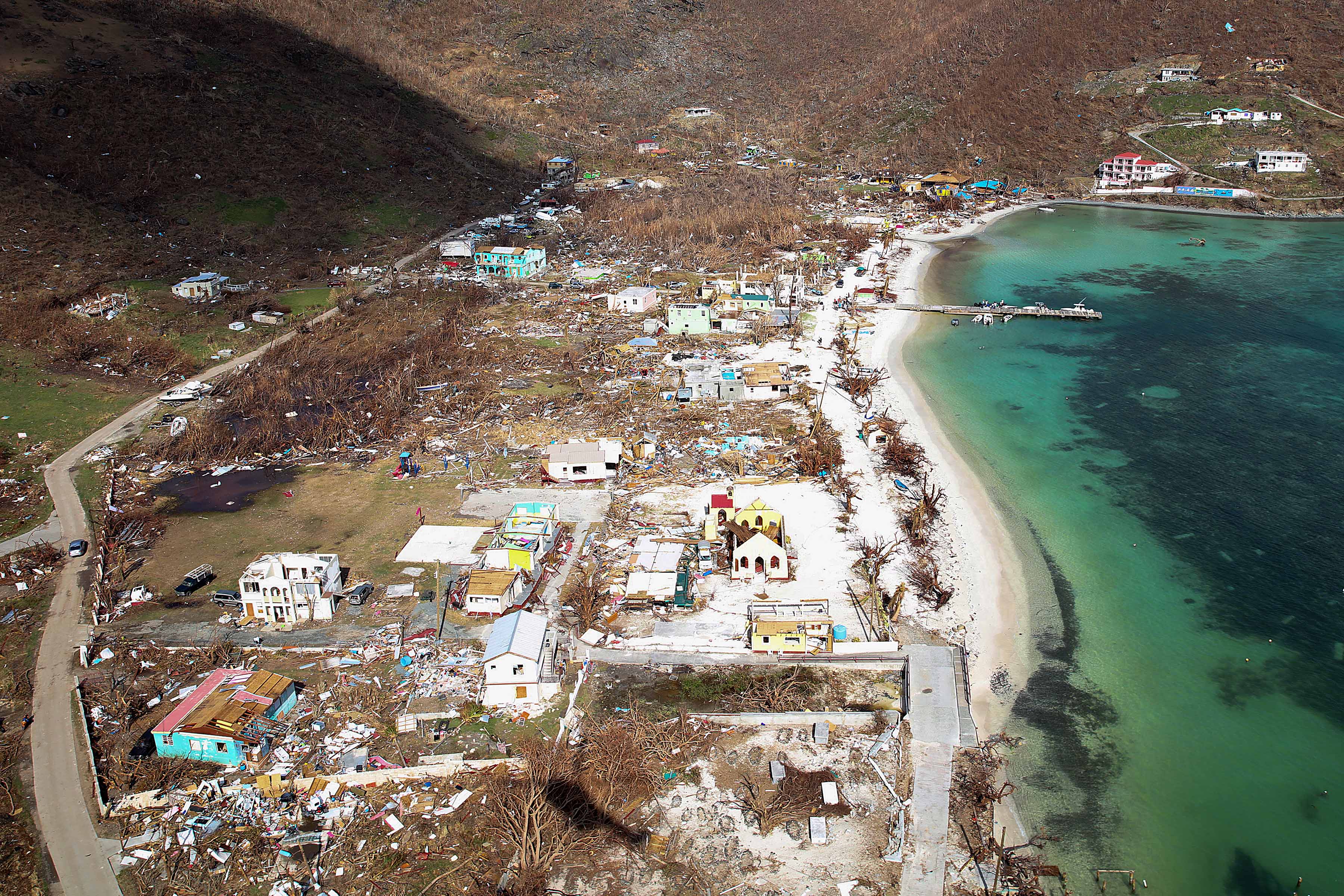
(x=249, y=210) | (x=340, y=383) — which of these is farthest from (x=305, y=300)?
(x=249, y=210)

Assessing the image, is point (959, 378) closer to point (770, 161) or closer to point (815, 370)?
point (815, 370)

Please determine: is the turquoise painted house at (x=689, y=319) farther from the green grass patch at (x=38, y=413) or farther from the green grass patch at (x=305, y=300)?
the green grass patch at (x=38, y=413)

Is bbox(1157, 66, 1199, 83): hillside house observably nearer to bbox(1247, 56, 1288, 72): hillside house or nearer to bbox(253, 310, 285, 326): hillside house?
bbox(1247, 56, 1288, 72): hillside house

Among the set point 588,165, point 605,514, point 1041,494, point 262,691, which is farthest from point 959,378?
point 588,165

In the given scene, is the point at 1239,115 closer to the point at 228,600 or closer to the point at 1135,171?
the point at 1135,171

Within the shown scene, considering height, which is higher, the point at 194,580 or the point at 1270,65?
the point at 1270,65
